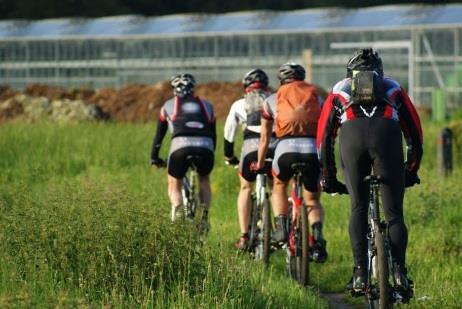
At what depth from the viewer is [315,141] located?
11.9 meters

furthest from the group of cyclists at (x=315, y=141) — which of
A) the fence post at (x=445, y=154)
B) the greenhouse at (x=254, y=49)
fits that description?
the greenhouse at (x=254, y=49)

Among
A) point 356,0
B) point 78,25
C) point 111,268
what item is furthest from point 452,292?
point 356,0

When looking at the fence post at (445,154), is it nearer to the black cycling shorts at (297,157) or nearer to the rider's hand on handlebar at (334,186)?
the black cycling shorts at (297,157)

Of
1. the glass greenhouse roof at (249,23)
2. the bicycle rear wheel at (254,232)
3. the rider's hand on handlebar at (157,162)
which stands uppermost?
the rider's hand on handlebar at (157,162)

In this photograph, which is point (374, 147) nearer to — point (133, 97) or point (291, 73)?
point (291, 73)

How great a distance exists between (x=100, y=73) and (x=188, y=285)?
45137 millimetres

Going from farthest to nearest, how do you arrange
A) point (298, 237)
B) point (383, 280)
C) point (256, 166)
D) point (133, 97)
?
point (133, 97) → point (256, 166) → point (298, 237) → point (383, 280)

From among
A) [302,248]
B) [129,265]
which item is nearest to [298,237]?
[302,248]

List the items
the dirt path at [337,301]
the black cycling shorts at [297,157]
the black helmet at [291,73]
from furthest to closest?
1. the black helmet at [291,73]
2. the black cycling shorts at [297,157]
3. the dirt path at [337,301]

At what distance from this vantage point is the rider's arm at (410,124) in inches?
350

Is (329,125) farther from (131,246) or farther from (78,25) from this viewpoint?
(78,25)

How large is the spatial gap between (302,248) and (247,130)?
84.6 inches

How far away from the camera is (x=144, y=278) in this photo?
9.21 m

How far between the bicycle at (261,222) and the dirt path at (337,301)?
1063mm
